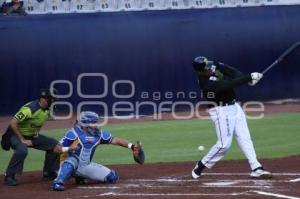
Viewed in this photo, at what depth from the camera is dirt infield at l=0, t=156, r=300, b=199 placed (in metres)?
8.95

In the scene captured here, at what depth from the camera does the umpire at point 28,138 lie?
35.4 feet

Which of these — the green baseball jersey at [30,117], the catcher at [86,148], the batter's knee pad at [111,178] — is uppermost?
the green baseball jersey at [30,117]

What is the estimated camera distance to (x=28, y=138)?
446 inches

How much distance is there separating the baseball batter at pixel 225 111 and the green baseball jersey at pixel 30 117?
2.54 m

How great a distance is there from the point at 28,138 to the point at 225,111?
10.4 ft

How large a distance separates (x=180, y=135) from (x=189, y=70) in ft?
20.2

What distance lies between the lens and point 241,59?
23.3 m

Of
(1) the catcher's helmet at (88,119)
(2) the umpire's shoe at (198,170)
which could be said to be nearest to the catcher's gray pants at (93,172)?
(1) the catcher's helmet at (88,119)

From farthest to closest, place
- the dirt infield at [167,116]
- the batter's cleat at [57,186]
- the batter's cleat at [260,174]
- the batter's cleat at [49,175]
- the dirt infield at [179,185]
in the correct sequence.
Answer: the dirt infield at [167,116], the batter's cleat at [49,175], the batter's cleat at [260,174], the batter's cleat at [57,186], the dirt infield at [179,185]

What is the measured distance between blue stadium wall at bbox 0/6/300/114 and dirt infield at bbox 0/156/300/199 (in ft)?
37.0

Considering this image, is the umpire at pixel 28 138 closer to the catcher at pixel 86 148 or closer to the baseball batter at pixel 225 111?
the catcher at pixel 86 148

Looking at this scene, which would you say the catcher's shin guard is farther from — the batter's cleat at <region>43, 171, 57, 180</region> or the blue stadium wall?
the blue stadium wall

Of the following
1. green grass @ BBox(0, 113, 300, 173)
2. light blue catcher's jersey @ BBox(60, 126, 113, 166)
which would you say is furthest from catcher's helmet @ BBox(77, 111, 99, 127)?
green grass @ BBox(0, 113, 300, 173)

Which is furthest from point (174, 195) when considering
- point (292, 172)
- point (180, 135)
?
point (180, 135)
